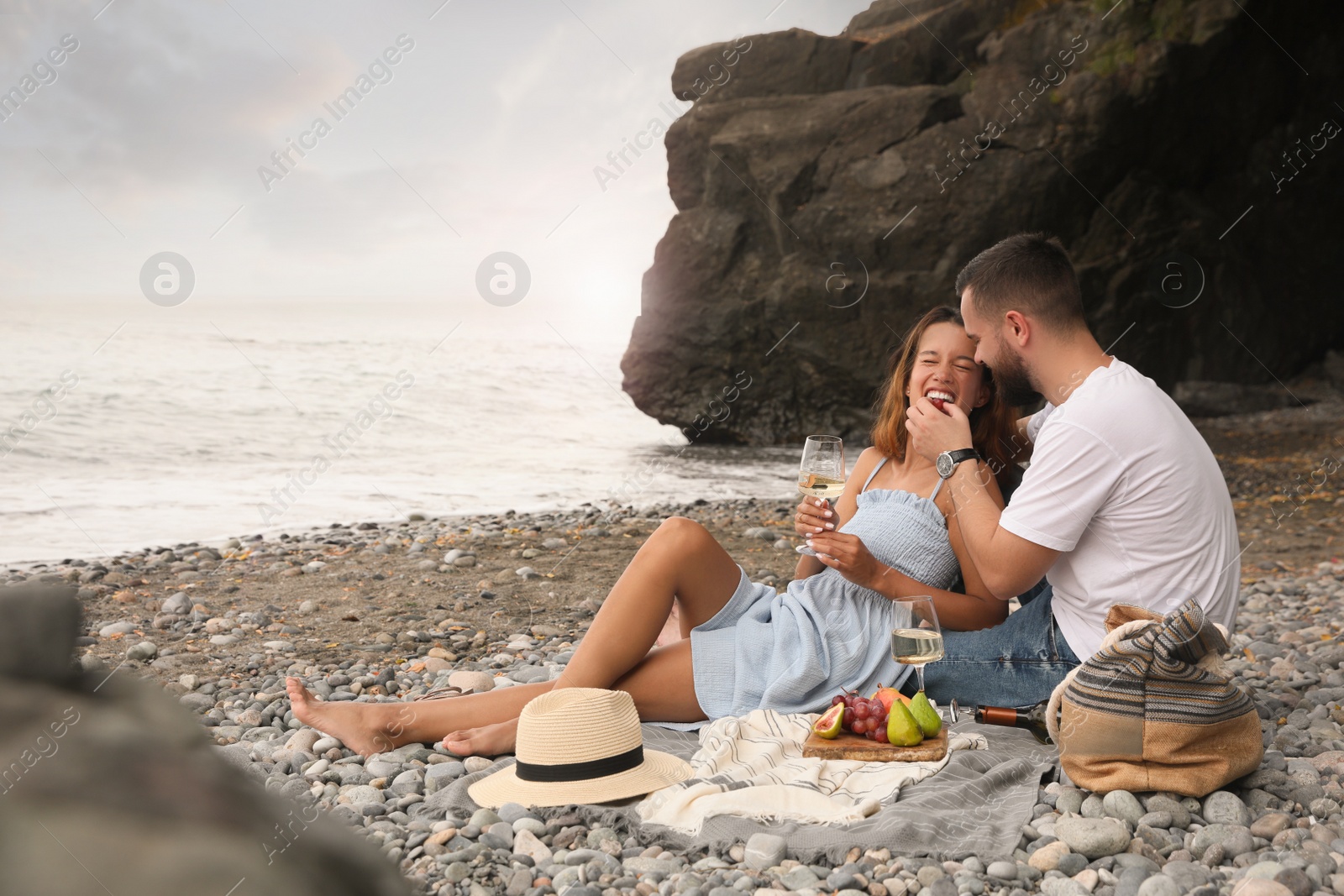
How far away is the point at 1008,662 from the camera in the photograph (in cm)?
362

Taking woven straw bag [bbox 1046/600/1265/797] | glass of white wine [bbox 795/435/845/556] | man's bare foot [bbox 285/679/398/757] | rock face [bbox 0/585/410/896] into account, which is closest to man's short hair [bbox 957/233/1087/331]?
glass of white wine [bbox 795/435/845/556]

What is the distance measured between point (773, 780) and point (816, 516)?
35.5 inches

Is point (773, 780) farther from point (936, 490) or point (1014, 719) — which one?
point (936, 490)

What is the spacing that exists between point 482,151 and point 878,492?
1823 centimetres

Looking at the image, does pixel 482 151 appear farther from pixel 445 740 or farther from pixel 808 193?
pixel 445 740

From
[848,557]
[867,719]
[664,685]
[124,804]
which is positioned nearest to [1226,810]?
[867,719]

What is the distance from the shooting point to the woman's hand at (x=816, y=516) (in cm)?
347

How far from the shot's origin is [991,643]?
143 inches

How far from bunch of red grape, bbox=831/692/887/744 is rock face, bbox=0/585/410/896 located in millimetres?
2761

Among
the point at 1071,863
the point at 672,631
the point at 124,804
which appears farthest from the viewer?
the point at 672,631

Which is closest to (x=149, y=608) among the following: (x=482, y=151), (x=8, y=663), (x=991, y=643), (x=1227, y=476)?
(x=991, y=643)

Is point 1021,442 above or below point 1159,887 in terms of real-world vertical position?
above

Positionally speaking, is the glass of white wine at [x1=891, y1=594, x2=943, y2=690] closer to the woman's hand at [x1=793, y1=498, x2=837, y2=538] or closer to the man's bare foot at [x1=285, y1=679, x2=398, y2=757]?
the woman's hand at [x1=793, y1=498, x2=837, y2=538]

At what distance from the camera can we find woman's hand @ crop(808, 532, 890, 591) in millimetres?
3473
